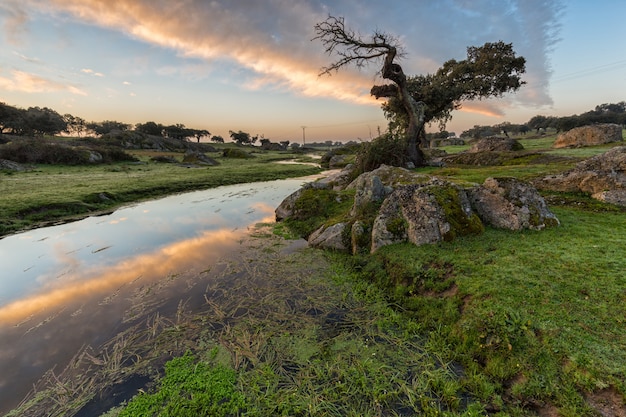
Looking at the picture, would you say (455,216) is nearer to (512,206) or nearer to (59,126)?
(512,206)

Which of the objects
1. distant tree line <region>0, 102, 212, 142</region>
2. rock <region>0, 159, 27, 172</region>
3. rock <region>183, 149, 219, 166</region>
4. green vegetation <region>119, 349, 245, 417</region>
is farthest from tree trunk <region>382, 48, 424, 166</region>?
distant tree line <region>0, 102, 212, 142</region>

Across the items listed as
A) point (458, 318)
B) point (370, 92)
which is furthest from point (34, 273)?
point (370, 92)

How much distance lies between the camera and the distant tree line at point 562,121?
3083 inches

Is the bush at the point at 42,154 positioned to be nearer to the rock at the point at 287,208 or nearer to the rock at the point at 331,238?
the rock at the point at 287,208

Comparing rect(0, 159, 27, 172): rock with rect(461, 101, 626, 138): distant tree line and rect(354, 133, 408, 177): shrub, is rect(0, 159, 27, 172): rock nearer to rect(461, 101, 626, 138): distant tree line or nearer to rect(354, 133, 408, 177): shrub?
rect(354, 133, 408, 177): shrub

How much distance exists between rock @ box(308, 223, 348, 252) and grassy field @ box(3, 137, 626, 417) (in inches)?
114

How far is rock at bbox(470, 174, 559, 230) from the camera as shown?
9625 mm

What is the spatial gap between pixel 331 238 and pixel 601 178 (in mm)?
12728

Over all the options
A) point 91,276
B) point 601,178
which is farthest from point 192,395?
point 601,178

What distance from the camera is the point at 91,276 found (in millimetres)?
9516

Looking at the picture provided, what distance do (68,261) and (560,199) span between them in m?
21.8

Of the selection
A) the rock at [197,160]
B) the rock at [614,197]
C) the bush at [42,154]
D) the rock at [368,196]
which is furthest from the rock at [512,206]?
the rock at [197,160]

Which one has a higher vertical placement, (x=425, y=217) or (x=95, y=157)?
(x=95, y=157)

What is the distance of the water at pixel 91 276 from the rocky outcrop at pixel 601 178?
16.4m
